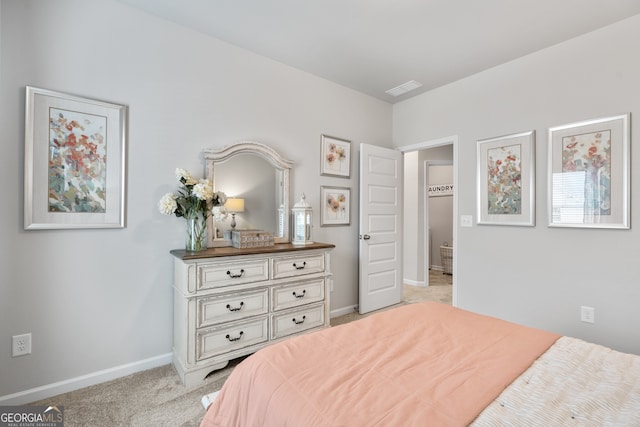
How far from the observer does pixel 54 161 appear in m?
1.93

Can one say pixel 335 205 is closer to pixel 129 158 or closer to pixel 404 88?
pixel 404 88

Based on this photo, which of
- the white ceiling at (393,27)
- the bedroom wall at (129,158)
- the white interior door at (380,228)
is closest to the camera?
the bedroom wall at (129,158)

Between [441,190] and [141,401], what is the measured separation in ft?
19.2

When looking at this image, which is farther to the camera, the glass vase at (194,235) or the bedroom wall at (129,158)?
the glass vase at (194,235)

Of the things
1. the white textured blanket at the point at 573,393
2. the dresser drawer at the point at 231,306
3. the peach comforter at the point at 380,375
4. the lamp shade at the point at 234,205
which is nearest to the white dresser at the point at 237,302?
the dresser drawer at the point at 231,306

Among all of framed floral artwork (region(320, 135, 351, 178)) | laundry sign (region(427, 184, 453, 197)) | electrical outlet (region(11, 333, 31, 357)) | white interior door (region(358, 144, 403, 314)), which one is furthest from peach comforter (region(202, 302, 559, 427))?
laundry sign (region(427, 184, 453, 197))

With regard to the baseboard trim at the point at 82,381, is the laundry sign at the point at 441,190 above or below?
above

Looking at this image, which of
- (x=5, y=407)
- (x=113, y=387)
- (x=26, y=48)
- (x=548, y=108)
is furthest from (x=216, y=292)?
(x=548, y=108)

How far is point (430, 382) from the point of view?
3.38ft

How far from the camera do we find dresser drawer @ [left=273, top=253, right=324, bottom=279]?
2.49 meters

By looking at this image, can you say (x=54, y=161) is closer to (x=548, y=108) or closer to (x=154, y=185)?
(x=154, y=185)

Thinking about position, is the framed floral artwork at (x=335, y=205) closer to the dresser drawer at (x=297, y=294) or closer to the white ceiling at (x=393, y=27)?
the dresser drawer at (x=297, y=294)

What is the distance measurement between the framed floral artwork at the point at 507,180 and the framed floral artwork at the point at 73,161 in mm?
3270

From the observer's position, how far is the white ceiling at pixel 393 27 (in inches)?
85.5
